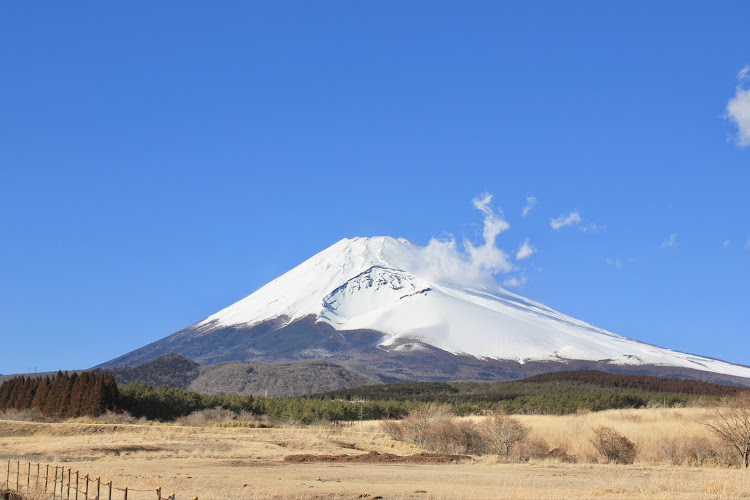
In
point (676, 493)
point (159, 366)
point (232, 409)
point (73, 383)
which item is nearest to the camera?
point (676, 493)

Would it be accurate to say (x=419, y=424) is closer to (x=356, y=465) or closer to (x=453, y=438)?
(x=453, y=438)

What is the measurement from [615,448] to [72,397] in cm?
4891

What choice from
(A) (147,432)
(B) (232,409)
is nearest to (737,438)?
(A) (147,432)

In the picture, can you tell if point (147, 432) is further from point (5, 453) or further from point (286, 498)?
point (286, 498)

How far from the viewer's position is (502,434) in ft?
164

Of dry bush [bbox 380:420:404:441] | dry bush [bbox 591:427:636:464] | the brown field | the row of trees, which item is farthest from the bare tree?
the row of trees

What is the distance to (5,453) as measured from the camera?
1617 inches

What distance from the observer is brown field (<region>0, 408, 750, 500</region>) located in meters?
24.6

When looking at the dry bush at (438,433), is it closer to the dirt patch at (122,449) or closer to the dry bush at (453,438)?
the dry bush at (453,438)

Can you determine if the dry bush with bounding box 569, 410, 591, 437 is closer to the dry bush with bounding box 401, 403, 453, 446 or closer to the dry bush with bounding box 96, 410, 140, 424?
the dry bush with bounding box 401, 403, 453, 446

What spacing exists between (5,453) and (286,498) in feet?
81.8

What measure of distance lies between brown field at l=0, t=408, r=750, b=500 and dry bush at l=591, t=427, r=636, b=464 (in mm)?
999

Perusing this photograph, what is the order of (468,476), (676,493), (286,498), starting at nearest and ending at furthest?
(676,493) → (286,498) → (468,476)

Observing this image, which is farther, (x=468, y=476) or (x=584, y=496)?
(x=468, y=476)
